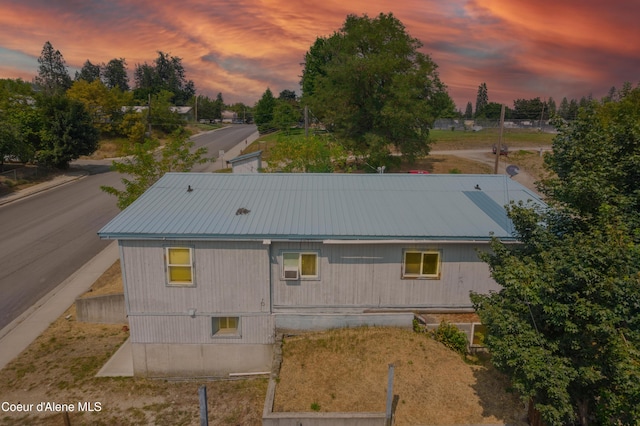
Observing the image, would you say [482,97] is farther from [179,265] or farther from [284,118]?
[179,265]

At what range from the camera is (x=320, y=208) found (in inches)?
680

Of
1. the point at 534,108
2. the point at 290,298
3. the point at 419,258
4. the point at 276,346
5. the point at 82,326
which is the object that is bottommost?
the point at 82,326

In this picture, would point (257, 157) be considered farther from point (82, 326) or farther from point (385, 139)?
point (385, 139)

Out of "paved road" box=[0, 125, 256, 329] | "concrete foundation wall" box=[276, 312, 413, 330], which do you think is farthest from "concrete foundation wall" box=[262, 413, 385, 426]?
"paved road" box=[0, 125, 256, 329]

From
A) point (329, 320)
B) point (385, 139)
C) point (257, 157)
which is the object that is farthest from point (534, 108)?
point (329, 320)

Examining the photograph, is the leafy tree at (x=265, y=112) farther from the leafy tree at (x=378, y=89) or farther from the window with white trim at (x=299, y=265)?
the window with white trim at (x=299, y=265)

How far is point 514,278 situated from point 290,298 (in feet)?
29.0

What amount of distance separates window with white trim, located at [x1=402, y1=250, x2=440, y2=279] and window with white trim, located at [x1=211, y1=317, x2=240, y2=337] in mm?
7017

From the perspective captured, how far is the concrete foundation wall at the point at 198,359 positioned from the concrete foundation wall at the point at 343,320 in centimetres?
141

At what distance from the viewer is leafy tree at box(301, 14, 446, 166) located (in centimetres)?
4128

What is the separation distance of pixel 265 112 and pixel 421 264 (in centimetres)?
8403

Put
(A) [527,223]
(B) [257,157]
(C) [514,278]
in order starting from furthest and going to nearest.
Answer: (B) [257,157] → (A) [527,223] → (C) [514,278]

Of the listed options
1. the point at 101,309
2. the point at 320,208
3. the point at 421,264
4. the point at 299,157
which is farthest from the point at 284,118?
the point at 421,264

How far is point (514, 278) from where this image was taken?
9.55m
